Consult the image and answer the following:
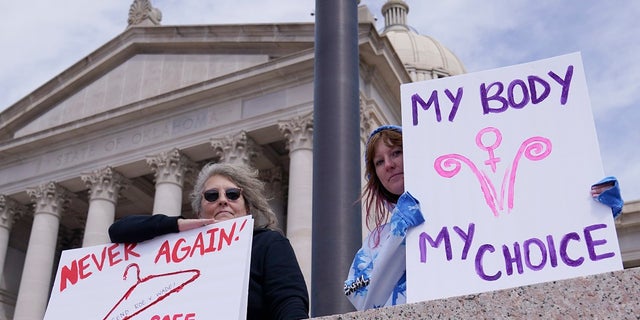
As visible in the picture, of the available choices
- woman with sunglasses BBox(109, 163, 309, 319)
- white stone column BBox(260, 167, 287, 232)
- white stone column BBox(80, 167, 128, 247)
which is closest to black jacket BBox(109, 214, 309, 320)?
woman with sunglasses BBox(109, 163, 309, 319)

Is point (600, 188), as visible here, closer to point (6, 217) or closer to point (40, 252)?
point (40, 252)

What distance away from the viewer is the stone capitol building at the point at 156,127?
1025 inches

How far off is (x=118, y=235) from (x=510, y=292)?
2085mm

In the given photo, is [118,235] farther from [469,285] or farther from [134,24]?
[134,24]

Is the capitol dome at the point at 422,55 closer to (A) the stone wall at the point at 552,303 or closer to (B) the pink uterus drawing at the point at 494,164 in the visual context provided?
(B) the pink uterus drawing at the point at 494,164

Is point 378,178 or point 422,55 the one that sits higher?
point 422,55

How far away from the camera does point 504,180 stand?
9.89 feet

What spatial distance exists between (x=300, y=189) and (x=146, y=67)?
1115 cm

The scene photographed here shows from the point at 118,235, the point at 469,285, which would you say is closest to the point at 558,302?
the point at 469,285

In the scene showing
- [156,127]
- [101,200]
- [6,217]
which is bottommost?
[101,200]

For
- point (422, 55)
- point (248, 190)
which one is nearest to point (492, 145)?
point (248, 190)

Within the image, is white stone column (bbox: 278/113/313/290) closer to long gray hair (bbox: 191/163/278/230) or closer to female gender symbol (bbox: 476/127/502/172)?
long gray hair (bbox: 191/163/278/230)

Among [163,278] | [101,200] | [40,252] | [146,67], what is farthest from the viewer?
[146,67]

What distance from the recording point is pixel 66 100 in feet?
109
